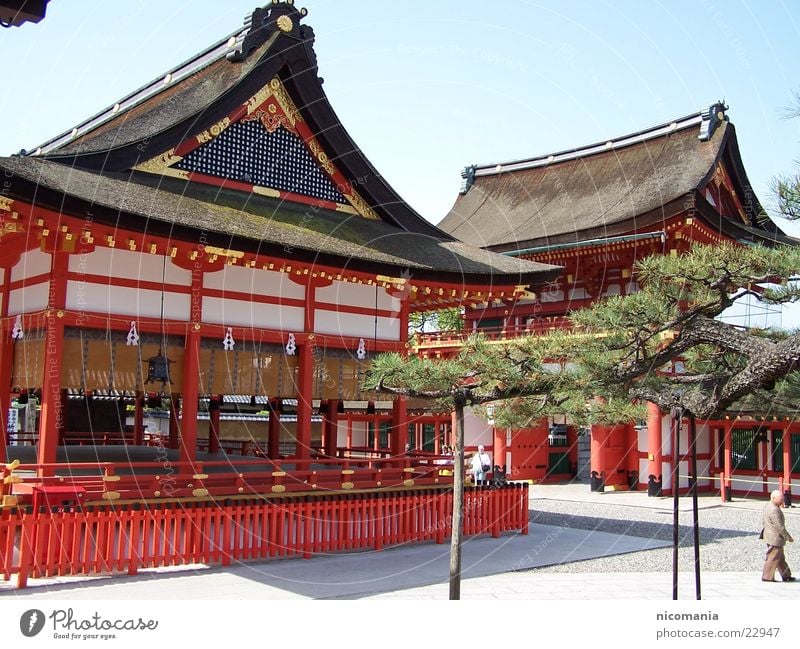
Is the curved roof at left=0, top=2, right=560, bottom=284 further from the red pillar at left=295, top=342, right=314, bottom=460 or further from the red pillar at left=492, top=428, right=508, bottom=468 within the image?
the red pillar at left=492, top=428, right=508, bottom=468


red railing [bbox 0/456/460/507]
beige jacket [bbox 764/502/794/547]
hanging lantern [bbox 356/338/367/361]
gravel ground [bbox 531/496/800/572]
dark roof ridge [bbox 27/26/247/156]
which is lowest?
gravel ground [bbox 531/496/800/572]

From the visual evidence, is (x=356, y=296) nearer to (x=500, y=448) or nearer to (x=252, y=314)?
(x=252, y=314)

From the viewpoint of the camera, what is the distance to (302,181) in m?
15.5

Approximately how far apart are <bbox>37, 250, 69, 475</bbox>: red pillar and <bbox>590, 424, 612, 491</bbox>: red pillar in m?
18.5

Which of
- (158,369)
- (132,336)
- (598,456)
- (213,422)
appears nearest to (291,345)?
(158,369)

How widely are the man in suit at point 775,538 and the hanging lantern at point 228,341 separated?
29.7ft

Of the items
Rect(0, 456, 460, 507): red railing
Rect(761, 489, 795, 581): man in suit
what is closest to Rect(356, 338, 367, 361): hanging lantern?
Rect(0, 456, 460, 507): red railing

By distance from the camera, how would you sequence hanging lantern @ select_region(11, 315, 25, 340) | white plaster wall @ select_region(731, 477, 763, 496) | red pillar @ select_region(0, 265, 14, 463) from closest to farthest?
hanging lantern @ select_region(11, 315, 25, 340) < red pillar @ select_region(0, 265, 14, 463) < white plaster wall @ select_region(731, 477, 763, 496)

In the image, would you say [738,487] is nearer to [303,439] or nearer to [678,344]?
[303,439]

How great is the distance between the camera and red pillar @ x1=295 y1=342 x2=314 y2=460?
1398 cm

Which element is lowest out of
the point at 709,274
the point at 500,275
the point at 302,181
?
the point at 709,274

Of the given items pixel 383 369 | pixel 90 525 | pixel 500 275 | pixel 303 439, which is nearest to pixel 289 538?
pixel 303 439

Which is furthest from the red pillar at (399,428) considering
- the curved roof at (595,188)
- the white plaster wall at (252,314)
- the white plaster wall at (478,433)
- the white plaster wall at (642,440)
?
the white plaster wall at (478,433)

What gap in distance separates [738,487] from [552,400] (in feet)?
61.8
